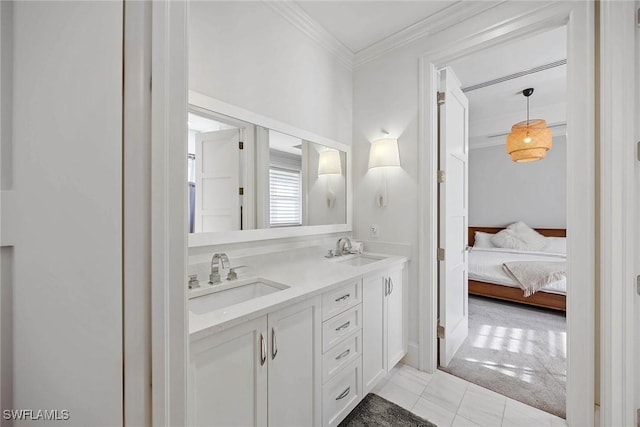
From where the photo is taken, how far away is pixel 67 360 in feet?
1.50

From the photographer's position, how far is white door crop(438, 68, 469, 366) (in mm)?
2123

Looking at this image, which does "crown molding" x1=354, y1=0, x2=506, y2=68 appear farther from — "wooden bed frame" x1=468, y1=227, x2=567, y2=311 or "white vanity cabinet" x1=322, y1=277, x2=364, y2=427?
"wooden bed frame" x1=468, y1=227, x2=567, y2=311

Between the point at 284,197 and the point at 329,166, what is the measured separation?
0.58 m

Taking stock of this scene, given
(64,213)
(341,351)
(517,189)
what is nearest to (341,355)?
(341,351)

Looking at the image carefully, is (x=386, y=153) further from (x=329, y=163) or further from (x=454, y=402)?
(x=454, y=402)

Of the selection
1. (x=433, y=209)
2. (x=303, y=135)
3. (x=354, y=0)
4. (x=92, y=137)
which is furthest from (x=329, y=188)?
(x=92, y=137)

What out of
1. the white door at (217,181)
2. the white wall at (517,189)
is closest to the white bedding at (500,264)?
the white wall at (517,189)

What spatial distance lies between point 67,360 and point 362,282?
139 cm

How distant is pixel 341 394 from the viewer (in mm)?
1482

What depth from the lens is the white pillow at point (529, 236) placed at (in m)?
4.22

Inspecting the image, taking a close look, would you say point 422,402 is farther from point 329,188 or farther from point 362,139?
point 362,139

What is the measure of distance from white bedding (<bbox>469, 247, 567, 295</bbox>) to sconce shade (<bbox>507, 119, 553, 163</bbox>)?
1.49 m

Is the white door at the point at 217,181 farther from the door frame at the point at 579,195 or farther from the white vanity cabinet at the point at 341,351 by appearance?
the door frame at the point at 579,195

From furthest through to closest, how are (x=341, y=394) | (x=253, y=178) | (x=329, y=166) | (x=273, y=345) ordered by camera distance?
1. (x=329, y=166)
2. (x=253, y=178)
3. (x=341, y=394)
4. (x=273, y=345)
